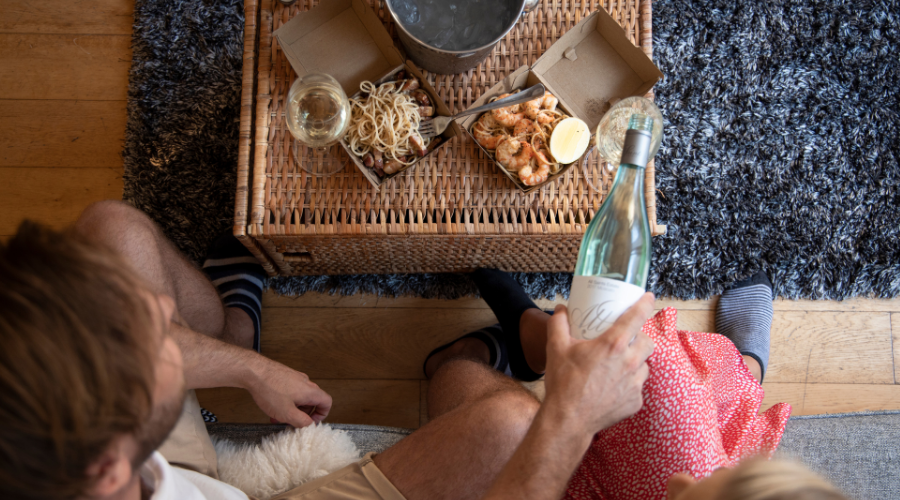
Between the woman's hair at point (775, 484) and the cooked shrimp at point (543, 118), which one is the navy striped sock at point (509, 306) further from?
the woman's hair at point (775, 484)

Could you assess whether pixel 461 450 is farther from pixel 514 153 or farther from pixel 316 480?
pixel 514 153

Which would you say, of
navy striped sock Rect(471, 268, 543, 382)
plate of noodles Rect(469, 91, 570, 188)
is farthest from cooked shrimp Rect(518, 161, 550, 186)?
navy striped sock Rect(471, 268, 543, 382)

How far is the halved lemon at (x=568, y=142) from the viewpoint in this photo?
33.4 inches

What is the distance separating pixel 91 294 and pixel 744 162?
136cm

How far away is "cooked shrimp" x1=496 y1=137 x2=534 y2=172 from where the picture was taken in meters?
0.86

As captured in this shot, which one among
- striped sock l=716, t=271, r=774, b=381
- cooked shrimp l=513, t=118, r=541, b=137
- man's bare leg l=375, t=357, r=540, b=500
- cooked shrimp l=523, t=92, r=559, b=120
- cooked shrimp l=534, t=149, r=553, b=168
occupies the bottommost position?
striped sock l=716, t=271, r=774, b=381

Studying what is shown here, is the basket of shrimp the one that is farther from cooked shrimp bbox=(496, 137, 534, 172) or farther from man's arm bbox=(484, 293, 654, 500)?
man's arm bbox=(484, 293, 654, 500)

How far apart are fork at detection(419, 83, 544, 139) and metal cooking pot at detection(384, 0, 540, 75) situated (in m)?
0.08

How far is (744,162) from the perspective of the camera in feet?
4.24

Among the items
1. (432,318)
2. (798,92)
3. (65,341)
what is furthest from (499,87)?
(798,92)

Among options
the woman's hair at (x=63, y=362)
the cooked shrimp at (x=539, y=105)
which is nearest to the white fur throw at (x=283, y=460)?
the woman's hair at (x=63, y=362)

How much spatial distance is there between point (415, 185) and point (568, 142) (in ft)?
0.88

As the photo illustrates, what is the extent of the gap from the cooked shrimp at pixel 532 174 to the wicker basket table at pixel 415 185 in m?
0.05

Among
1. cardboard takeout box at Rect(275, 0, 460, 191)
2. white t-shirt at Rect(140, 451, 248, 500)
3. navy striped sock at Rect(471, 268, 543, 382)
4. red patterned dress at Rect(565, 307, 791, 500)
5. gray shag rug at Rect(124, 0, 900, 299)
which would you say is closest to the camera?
white t-shirt at Rect(140, 451, 248, 500)
